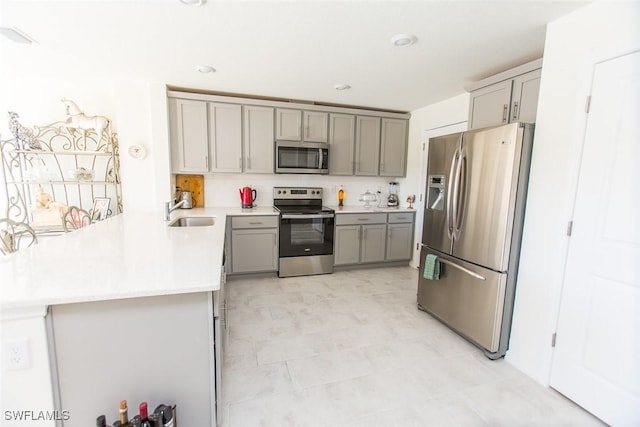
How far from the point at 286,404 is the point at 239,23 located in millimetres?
2458

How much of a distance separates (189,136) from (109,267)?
8.23 feet

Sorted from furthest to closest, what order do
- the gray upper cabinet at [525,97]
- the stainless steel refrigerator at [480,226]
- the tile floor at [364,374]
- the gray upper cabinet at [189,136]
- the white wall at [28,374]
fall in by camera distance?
the gray upper cabinet at [189,136] → the gray upper cabinet at [525,97] → the stainless steel refrigerator at [480,226] → the tile floor at [364,374] → the white wall at [28,374]

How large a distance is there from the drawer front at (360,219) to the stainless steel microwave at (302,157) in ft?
2.26

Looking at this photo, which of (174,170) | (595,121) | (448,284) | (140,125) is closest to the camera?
(595,121)

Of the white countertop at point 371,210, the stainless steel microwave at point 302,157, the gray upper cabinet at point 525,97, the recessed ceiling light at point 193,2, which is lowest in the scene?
the white countertop at point 371,210

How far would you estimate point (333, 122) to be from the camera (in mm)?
3990

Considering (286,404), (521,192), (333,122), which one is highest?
(333,122)

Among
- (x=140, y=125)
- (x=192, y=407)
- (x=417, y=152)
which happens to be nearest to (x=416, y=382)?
(x=192, y=407)

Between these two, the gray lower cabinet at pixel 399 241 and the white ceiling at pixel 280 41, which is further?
the gray lower cabinet at pixel 399 241

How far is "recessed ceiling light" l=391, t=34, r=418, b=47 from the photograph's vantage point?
2.03 metres

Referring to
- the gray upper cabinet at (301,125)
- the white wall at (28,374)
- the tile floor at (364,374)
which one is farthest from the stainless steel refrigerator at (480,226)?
the white wall at (28,374)

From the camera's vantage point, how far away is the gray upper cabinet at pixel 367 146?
4.14 m

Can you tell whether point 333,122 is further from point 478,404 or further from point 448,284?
point 478,404

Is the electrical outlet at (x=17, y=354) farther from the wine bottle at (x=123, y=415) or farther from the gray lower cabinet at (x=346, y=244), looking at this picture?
the gray lower cabinet at (x=346, y=244)
